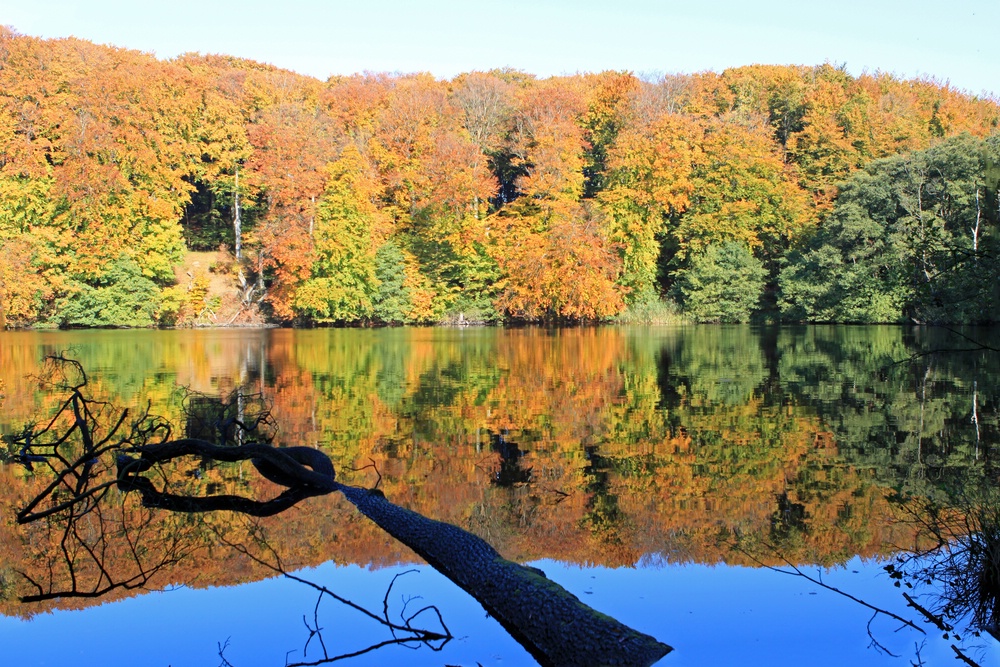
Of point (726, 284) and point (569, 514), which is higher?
point (726, 284)

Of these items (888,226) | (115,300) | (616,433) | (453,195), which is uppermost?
(453,195)

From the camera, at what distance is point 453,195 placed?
37406 mm

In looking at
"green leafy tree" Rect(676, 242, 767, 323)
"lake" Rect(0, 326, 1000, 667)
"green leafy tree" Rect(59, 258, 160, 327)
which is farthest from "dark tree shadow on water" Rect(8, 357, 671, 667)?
"green leafy tree" Rect(676, 242, 767, 323)

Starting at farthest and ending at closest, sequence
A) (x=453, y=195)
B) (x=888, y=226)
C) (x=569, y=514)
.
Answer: (x=453, y=195) → (x=888, y=226) → (x=569, y=514)

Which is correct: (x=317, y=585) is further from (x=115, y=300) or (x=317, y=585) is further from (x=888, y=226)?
(x=888, y=226)

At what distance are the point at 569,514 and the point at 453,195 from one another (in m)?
31.7

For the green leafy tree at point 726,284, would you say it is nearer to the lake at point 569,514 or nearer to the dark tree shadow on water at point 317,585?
the lake at point 569,514

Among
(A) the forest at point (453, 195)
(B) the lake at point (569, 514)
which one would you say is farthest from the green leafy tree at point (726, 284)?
(B) the lake at point (569, 514)

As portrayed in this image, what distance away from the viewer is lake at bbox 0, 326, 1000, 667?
4.42 m

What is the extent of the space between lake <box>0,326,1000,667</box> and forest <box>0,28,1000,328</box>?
1984 cm

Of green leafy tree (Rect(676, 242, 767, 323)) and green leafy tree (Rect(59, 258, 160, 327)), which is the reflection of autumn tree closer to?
green leafy tree (Rect(59, 258, 160, 327))

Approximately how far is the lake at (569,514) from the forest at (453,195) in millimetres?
19836

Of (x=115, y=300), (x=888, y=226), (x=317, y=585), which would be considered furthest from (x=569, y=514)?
(x=115, y=300)

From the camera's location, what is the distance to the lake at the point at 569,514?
4.42 metres
